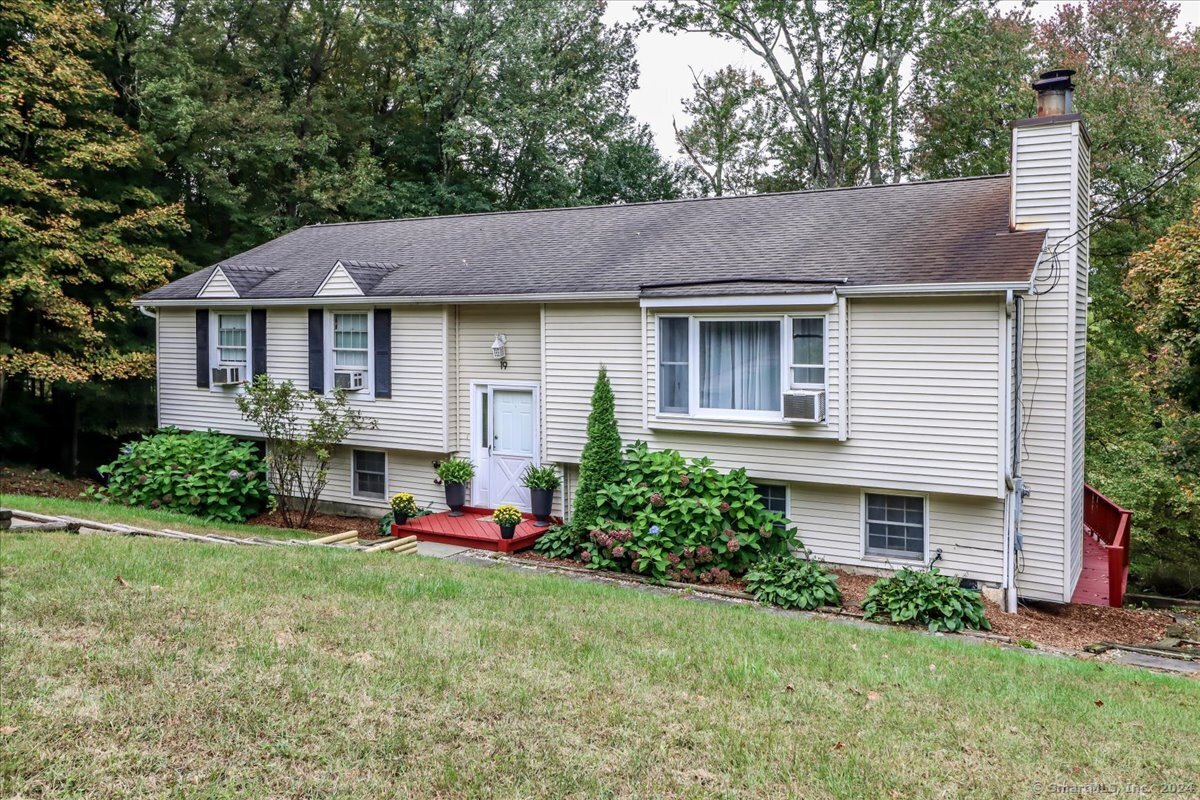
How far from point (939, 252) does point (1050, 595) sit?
4.62 meters

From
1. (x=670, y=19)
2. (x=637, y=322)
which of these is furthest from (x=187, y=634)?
(x=670, y=19)

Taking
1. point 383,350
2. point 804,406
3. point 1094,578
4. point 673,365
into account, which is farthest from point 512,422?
point 1094,578

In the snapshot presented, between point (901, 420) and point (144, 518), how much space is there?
1069 centimetres

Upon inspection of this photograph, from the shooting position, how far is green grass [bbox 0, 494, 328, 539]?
11555 mm

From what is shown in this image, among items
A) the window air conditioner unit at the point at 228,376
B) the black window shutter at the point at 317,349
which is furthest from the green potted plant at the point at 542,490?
the window air conditioner unit at the point at 228,376

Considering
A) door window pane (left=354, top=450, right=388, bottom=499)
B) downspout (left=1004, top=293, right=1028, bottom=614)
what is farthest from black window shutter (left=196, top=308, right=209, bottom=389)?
downspout (left=1004, top=293, right=1028, bottom=614)

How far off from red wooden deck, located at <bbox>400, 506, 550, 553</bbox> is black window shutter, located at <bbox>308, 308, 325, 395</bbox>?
129 inches

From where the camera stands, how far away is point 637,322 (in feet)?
41.1

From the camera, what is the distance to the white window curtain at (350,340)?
1491cm

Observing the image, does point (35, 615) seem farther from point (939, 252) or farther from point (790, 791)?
point (939, 252)

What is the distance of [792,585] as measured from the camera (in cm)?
1018

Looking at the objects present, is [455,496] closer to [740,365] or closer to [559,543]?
[559,543]

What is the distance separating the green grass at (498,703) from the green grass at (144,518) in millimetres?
4189

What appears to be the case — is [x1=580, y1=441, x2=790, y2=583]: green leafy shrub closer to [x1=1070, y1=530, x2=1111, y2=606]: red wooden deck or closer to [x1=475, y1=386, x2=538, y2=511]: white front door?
[x1=475, y1=386, x2=538, y2=511]: white front door
